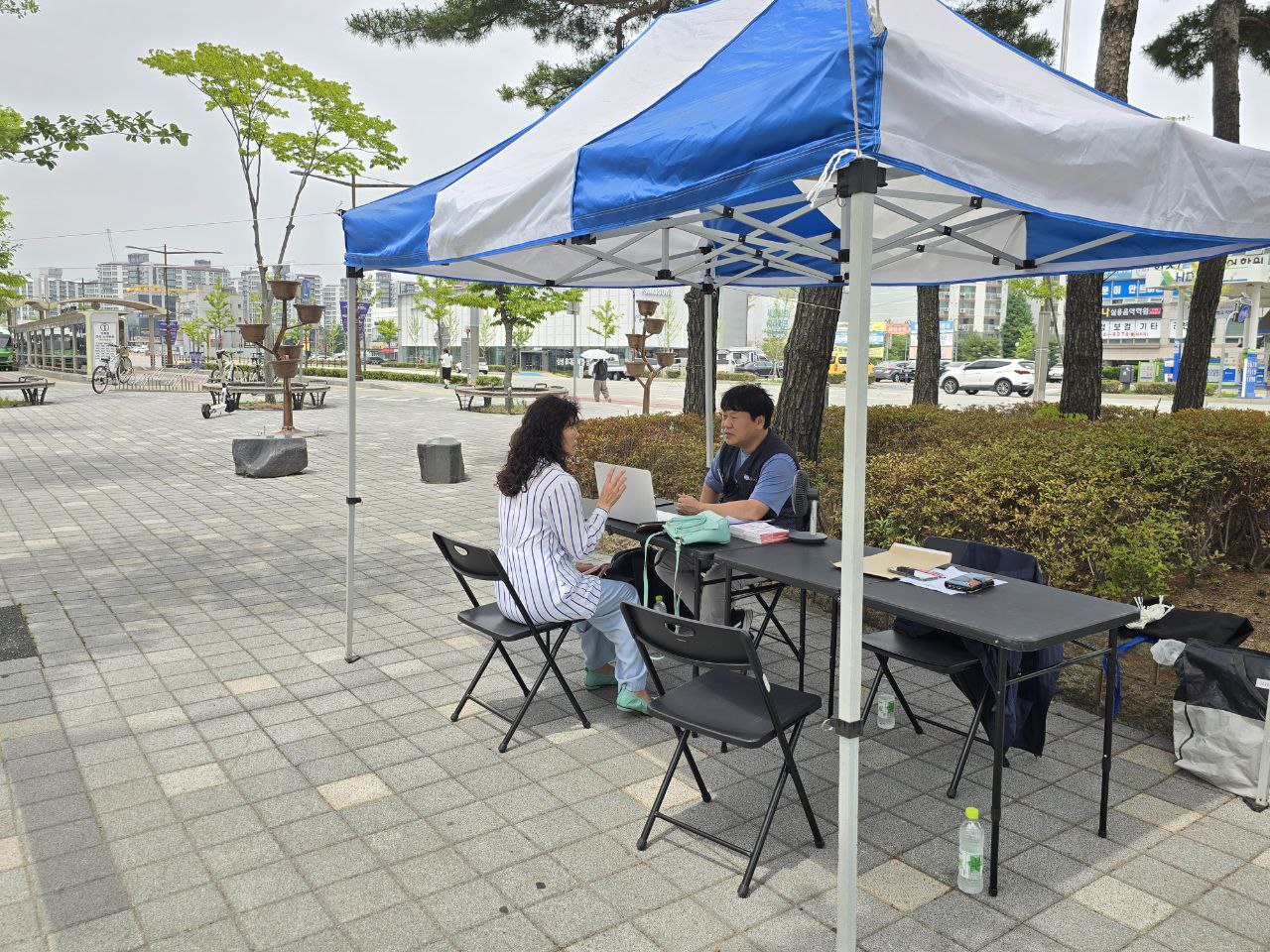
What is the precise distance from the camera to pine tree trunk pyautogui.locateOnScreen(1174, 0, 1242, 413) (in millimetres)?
11219

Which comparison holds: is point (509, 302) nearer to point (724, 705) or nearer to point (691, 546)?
point (691, 546)

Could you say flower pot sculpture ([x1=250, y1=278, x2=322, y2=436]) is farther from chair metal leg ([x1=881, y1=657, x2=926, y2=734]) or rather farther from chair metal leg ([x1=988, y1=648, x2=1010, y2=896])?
chair metal leg ([x1=988, y1=648, x2=1010, y2=896])

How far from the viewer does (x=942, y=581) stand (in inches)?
132

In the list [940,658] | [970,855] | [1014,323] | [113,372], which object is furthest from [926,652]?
[1014,323]

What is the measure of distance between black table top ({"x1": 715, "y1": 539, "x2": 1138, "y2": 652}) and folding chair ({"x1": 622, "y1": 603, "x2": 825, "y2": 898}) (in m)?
0.42

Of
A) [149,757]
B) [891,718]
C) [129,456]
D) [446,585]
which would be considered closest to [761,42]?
[891,718]

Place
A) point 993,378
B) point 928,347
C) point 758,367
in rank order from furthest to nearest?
1. point 758,367
2. point 993,378
3. point 928,347

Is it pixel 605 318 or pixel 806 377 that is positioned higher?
pixel 605 318

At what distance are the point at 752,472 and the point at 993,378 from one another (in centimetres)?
3661

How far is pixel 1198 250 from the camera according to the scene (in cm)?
429

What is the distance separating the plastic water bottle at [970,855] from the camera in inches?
110

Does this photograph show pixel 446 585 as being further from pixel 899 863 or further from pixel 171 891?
pixel 899 863

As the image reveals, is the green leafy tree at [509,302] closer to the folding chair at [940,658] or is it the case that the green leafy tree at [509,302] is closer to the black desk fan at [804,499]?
the black desk fan at [804,499]

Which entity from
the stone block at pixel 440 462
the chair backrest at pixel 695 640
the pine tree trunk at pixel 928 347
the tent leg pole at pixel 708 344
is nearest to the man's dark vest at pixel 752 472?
the tent leg pole at pixel 708 344
